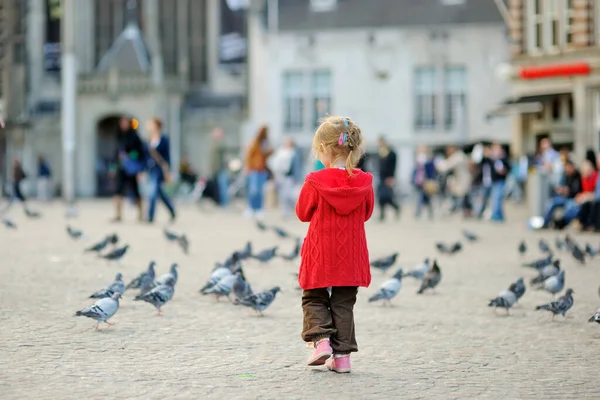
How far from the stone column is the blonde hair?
5163 cm

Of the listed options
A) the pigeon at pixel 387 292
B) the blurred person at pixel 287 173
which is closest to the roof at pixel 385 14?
the blurred person at pixel 287 173

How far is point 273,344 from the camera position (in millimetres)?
8250

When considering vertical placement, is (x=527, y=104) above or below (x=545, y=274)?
above

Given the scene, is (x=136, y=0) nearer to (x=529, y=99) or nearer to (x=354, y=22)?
(x=354, y=22)

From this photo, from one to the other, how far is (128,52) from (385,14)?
48.4ft

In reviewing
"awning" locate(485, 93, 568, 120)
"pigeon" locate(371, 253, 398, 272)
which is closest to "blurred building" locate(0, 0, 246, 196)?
"awning" locate(485, 93, 568, 120)

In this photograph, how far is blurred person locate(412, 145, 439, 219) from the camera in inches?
1125

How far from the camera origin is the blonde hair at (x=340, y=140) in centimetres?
707

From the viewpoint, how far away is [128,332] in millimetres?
8602

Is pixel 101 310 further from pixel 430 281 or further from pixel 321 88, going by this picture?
pixel 321 88

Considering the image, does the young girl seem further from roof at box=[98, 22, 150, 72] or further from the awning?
roof at box=[98, 22, 150, 72]

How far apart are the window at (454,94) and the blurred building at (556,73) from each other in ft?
26.8

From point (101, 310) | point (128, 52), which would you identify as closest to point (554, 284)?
point (101, 310)

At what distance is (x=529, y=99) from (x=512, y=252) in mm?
18740
